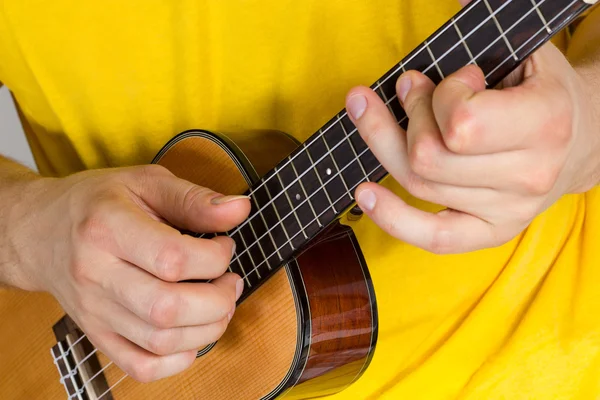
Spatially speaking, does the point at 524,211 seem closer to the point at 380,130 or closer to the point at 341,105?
the point at 380,130

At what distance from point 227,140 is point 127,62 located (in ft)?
0.59

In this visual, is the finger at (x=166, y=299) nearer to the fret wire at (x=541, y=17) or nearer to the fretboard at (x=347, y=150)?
the fretboard at (x=347, y=150)

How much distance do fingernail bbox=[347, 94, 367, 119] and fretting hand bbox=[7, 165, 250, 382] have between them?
188 mm

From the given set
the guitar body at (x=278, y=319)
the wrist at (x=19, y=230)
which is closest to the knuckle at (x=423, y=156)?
the guitar body at (x=278, y=319)

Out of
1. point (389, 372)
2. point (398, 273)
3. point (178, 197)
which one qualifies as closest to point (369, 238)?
point (398, 273)

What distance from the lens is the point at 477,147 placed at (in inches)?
20.0

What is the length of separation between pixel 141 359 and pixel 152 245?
0.15 meters

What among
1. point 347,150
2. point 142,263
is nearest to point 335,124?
point 347,150

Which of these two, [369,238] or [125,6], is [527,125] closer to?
[369,238]

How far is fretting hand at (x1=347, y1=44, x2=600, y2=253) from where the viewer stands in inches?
20.1

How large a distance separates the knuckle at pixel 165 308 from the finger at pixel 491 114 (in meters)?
0.34

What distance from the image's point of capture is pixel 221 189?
0.87m

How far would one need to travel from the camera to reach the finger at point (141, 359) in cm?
77

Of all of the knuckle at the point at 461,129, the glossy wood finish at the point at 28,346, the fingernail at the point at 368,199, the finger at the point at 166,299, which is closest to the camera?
the knuckle at the point at 461,129
